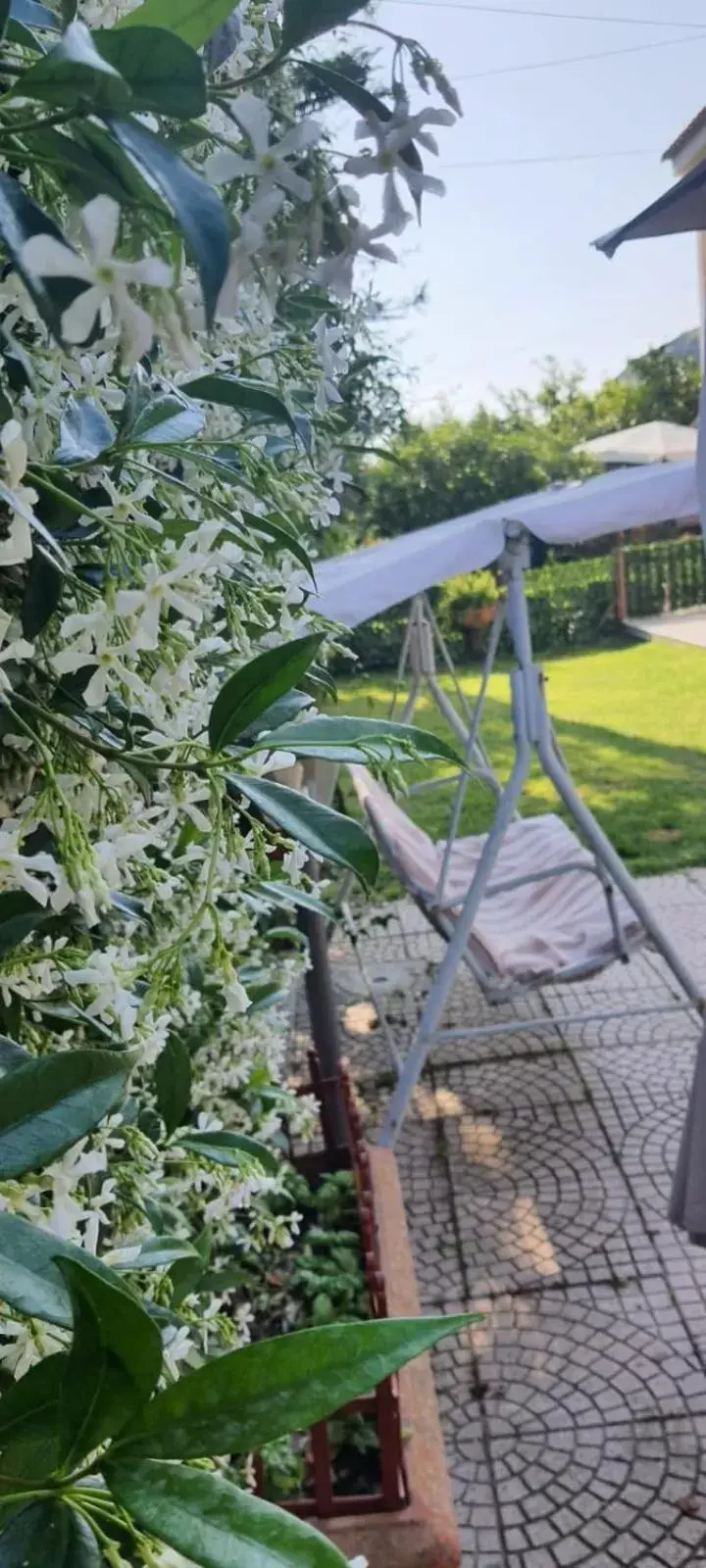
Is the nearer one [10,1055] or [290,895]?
[10,1055]

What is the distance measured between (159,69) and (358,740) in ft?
1.07

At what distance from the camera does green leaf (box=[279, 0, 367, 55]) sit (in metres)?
0.44

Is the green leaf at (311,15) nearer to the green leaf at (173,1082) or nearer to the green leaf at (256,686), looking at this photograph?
the green leaf at (256,686)

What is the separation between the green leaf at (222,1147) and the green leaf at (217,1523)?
0.57m

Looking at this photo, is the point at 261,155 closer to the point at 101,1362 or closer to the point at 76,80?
the point at 76,80

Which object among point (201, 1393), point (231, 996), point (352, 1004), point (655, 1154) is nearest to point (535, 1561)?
point (655, 1154)

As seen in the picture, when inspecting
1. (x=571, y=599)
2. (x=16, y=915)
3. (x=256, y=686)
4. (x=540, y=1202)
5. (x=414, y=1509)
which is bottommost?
(x=571, y=599)

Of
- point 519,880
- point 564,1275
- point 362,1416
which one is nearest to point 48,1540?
point 362,1416

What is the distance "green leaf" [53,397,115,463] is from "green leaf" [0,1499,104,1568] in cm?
45

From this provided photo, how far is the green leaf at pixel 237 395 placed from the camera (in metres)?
0.64

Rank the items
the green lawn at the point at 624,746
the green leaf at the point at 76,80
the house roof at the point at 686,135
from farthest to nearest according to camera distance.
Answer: the house roof at the point at 686,135
the green lawn at the point at 624,746
the green leaf at the point at 76,80

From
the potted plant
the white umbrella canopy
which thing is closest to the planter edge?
the potted plant

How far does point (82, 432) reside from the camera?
0.59 m

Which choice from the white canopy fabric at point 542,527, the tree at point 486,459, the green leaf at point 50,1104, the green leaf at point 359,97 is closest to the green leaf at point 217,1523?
the green leaf at point 50,1104
